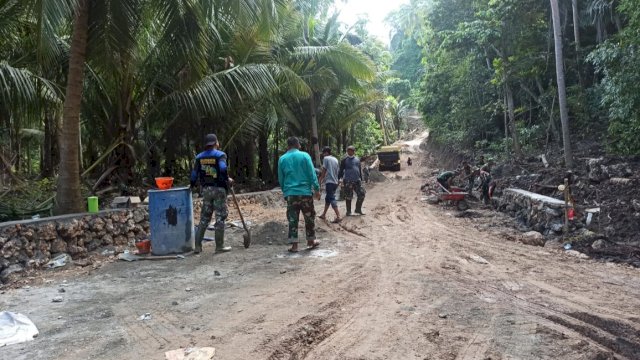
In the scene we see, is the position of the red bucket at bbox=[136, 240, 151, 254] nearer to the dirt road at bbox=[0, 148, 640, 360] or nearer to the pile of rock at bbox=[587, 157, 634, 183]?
the dirt road at bbox=[0, 148, 640, 360]

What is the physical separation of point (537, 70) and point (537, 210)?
927 cm

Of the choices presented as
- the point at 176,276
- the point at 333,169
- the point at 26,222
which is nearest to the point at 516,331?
the point at 176,276

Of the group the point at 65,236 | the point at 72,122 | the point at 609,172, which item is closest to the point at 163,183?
the point at 65,236

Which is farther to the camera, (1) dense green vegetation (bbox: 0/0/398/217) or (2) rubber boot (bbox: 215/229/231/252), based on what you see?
(1) dense green vegetation (bbox: 0/0/398/217)

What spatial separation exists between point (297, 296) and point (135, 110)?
7.96 metres

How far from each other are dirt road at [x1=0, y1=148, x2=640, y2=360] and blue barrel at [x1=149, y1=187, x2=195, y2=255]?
37cm

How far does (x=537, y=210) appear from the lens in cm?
946

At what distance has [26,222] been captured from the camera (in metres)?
7.02

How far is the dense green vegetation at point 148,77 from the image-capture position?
7977 mm

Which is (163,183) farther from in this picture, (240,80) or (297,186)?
(240,80)

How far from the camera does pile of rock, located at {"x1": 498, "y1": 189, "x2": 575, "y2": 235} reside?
871 cm

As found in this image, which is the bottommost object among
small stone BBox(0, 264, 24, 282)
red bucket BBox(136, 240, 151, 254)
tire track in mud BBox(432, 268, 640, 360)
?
tire track in mud BBox(432, 268, 640, 360)

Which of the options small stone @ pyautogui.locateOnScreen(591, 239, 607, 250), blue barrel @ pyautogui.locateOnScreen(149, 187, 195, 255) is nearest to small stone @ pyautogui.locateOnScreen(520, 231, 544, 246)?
small stone @ pyautogui.locateOnScreen(591, 239, 607, 250)

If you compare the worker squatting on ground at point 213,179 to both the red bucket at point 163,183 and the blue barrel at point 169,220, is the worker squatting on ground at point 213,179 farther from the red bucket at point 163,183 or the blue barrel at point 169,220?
the red bucket at point 163,183
